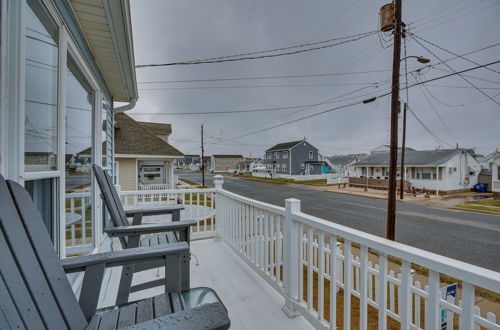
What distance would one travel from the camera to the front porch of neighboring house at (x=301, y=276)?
0.97 m

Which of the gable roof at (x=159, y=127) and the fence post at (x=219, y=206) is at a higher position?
the gable roof at (x=159, y=127)

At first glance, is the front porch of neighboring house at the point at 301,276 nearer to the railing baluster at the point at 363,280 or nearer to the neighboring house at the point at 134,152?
the railing baluster at the point at 363,280

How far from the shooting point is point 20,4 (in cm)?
97

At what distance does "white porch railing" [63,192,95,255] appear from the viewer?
2459 mm

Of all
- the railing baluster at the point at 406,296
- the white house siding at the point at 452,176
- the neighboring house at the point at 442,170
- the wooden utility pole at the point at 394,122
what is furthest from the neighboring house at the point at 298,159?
the railing baluster at the point at 406,296

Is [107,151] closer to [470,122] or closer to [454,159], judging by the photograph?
[470,122]

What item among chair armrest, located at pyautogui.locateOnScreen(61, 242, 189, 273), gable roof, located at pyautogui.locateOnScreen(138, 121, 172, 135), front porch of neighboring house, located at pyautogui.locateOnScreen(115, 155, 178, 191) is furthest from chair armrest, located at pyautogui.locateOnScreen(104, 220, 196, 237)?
gable roof, located at pyautogui.locateOnScreen(138, 121, 172, 135)

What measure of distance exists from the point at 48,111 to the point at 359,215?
390 inches

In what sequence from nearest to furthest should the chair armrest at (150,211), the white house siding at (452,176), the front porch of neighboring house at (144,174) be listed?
the chair armrest at (150,211) → the front porch of neighboring house at (144,174) → the white house siding at (452,176)

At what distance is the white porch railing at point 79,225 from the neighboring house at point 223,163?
53.7m

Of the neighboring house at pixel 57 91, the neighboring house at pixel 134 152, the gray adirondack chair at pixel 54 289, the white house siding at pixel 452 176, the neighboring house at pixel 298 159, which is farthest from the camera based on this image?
the neighboring house at pixel 298 159

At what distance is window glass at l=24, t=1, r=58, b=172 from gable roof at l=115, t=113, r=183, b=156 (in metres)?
8.23

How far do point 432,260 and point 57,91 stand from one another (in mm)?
2218

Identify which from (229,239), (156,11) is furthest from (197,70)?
(229,239)
